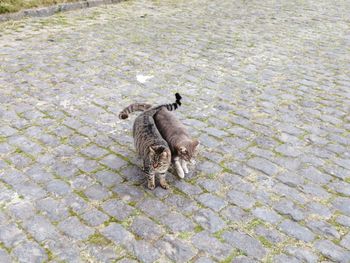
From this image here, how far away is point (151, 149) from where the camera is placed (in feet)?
14.4

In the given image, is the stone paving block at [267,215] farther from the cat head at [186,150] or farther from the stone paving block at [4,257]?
the stone paving block at [4,257]

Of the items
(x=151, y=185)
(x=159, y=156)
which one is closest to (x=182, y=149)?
(x=159, y=156)

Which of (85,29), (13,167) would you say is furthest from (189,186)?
(85,29)

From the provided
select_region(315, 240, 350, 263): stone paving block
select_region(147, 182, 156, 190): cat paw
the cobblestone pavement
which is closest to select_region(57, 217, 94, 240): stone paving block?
the cobblestone pavement

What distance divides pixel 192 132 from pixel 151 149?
1632mm

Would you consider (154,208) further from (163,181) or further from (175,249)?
(175,249)

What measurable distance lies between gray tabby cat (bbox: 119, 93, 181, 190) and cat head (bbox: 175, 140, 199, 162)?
0.53 ft

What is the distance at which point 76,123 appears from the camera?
20.0 ft

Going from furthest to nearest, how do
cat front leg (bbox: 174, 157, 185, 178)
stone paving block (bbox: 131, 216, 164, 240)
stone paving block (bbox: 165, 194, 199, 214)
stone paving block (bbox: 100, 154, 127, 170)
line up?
stone paving block (bbox: 100, 154, 127, 170), cat front leg (bbox: 174, 157, 185, 178), stone paving block (bbox: 165, 194, 199, 214), stone paving block (bbox: 131, 216, 164, 240)

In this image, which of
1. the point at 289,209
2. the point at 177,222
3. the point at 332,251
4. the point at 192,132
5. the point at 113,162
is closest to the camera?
the point at 332,251

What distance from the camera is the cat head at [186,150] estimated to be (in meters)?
4.62

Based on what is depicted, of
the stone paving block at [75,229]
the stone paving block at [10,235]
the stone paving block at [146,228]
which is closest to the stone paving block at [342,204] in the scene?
the stone paving block at [146,228]

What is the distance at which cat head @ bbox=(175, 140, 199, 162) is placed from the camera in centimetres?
462

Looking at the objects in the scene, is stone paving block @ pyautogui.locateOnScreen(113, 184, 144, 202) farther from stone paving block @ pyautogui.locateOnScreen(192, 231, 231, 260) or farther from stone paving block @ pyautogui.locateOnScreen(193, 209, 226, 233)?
stone paving block @ pyautogui.locateOnScreen(192, 231, 231, 260)
